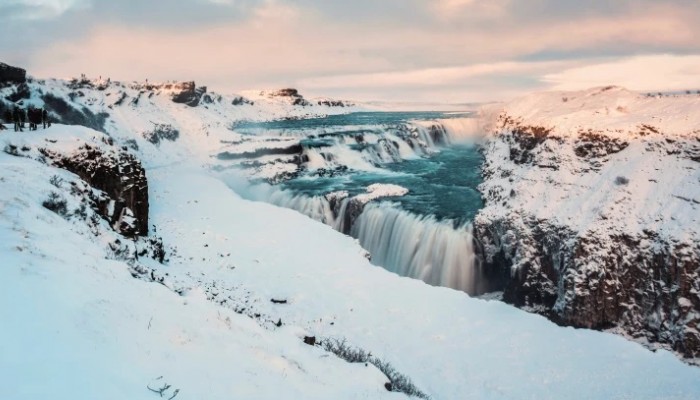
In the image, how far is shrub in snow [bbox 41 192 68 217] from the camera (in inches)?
480

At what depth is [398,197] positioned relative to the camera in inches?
1193

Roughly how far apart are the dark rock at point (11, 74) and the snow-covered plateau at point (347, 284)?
19.1m

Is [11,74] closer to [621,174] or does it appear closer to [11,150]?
[11,150]

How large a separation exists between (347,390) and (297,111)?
3955 inches

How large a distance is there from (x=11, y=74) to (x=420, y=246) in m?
34.9

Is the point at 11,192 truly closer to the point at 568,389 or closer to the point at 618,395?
the point at 568,389

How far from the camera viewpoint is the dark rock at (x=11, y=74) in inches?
1393

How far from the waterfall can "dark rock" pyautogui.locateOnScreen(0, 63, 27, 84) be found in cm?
3016

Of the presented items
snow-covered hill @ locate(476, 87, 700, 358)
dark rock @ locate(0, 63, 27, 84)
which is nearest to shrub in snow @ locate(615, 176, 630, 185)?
snow-covered hill @ locate(476, 87, 700, 358)

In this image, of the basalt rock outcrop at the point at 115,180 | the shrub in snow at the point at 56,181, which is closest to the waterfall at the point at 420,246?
the basalt rock outcrop at the point at 115,180

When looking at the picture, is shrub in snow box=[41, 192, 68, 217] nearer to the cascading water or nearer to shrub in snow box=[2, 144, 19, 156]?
shrub in snow box=[2, 144, 19, 156]

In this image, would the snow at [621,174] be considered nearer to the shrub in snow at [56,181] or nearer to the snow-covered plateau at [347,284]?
the snow-covered plateau at [347,284]

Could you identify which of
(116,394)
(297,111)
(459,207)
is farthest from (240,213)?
(297,111)

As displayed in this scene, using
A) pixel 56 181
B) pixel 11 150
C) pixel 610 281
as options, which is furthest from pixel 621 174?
pixel 11 150
